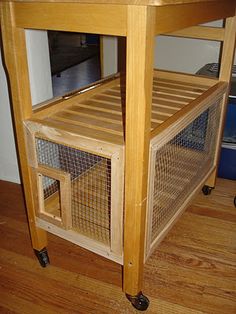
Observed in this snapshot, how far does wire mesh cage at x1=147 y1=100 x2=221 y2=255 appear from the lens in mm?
933

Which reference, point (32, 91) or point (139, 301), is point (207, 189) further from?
point (32, 91)

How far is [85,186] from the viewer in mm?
1096

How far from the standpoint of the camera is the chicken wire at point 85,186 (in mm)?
986

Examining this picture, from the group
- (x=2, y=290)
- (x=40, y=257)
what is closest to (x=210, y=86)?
(x=40, y=257)

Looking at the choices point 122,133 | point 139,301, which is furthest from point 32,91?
point 139,301

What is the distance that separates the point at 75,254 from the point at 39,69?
2.04 ft

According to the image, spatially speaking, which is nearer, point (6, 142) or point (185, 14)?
point (185, 14)

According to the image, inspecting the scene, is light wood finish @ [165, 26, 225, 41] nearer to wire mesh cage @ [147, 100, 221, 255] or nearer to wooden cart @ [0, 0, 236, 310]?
wooden cart @ [0, 0, 236, 310]

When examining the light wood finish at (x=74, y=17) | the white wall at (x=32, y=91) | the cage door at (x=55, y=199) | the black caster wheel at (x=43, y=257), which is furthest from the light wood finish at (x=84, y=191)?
the white wall at (x=32, y=91)

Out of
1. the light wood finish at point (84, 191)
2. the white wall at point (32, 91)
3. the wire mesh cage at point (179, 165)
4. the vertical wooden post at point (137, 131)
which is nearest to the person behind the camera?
the vertical wooden post at point (137, 131)

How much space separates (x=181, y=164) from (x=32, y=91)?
559 mm

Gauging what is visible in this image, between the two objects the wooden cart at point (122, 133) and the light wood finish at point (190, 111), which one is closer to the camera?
the wooden cart at point (122, 133)

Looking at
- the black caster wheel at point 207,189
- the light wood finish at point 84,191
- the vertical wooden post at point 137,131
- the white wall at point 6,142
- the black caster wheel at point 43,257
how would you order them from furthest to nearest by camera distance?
1. the black caster wheel at point 207,189
2. the white wall at point 6,142
3. the black caster wheel at point 43,257
4. the light wood finish at point 84,191
5. the vertical wooden post at point 137,131

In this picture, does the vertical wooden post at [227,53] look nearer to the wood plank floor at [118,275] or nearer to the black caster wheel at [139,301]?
the wood plank floor at [118,275]
